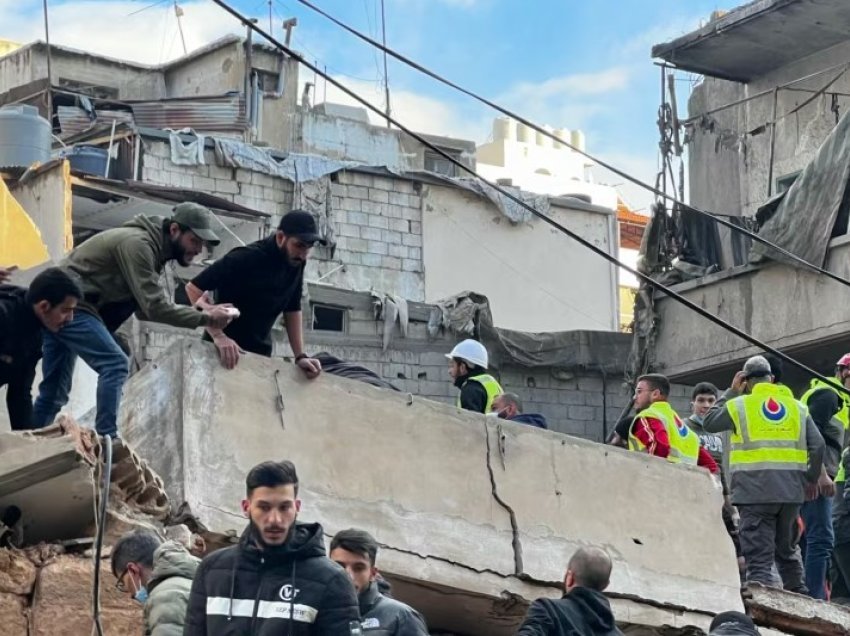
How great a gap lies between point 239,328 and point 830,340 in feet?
41.9

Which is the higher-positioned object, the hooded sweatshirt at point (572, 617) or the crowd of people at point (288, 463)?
the crowd of people at point (288, 463)

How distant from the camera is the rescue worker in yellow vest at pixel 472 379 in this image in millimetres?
12172

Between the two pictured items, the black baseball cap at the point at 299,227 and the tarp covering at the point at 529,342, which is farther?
the tarp covering at the point at 529,342

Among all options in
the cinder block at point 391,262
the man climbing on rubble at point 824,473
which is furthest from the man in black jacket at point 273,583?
the cinder block at point 391,262

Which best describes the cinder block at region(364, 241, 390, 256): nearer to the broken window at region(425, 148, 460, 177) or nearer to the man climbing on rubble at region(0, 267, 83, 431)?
the broken window at region(425, 148, 460, 177)

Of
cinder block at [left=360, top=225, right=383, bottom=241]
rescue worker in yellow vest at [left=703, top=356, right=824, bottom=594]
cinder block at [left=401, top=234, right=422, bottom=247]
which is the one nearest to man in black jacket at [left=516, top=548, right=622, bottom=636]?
rescue worker in yellow vest at [left=703, top=356, right=824, bottom=594]

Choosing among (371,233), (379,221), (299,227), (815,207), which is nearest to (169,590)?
(299,227)

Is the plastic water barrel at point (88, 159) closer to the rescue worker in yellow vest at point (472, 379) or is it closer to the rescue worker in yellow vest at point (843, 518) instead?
the rescue worker in yellow vest at point (472, 379)

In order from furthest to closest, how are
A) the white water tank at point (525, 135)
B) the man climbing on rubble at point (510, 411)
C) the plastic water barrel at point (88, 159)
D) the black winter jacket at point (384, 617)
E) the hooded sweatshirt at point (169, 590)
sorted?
1. the white water tank at point (525, 135)
2. the plastic water barrel at point (88, 159)
3. the man climbing on rubble at point (510, 411)
4. the black winter jacket at point (384, 617)
5. the hooded sweatshirt at point (169, 590)

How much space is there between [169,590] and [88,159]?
2036 centimetres

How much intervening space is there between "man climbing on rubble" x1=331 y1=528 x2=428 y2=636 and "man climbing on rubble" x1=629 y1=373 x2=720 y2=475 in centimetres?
461

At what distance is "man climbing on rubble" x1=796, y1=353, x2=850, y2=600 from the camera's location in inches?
489

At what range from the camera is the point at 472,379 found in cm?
1227

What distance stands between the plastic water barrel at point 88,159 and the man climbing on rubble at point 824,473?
602 inches
